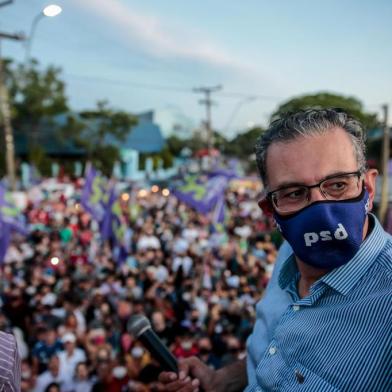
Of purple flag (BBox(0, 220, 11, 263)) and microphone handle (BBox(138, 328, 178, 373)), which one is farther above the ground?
microphone handle (BBox(138, 328, 178, 373))

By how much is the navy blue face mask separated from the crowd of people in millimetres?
1339

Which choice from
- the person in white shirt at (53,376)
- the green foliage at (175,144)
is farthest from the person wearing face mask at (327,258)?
the green foliage at (175,144)

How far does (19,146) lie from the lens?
1592 inches

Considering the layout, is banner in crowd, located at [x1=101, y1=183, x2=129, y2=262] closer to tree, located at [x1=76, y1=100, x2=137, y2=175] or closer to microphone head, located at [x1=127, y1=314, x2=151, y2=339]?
microphone head, located at [x1=127, y1=314, x2=151, y2=339]

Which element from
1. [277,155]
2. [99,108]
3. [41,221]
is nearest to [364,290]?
[277,155]

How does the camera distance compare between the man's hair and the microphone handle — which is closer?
the man's hair

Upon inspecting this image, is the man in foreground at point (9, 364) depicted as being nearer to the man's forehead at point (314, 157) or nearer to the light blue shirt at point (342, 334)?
the light blue shirt at point (342, 334)

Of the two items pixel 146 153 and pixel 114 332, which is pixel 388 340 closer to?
pixel 114 332

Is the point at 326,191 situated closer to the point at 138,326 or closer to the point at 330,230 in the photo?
the point at 330,230

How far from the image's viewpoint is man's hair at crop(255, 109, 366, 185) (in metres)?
1.43

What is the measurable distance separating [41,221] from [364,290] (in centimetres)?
1436

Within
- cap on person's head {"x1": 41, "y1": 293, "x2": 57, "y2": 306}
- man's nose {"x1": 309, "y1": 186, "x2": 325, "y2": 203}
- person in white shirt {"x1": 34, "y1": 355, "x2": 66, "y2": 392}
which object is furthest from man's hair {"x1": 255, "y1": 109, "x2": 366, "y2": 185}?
cap on person's head {"x1": 41, "y1": 293, "x2": 57, "y2": 306}

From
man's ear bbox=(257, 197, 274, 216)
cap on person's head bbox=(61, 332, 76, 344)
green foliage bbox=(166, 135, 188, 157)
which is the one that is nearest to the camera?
man's ear bbox=(257, 197, 274, 216)

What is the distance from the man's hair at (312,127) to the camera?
143 centimetres
